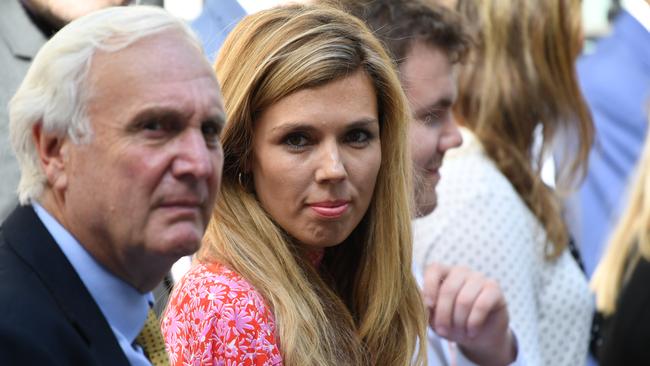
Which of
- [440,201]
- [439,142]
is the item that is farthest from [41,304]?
[440,201]

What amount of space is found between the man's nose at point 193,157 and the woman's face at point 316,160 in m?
0.61

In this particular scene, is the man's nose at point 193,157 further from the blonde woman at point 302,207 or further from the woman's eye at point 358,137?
the woman's eye at point 358,137

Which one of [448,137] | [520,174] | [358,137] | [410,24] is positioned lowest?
[520,174]

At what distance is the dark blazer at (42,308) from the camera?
78.5 inches

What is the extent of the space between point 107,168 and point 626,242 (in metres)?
2.63

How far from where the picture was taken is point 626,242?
A: 14.5ft

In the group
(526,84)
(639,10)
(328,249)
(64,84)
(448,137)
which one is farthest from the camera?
(639,10)

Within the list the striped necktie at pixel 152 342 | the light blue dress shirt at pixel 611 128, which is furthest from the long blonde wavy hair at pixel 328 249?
the light blue dress shirt at pixel 611 128

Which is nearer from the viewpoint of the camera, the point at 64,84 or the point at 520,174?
the point at 64,84

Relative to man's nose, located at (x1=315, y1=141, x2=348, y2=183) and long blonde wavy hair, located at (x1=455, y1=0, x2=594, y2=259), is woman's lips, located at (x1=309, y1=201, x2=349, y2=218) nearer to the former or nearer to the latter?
man's nose, located at (x1=315, y1=141, x2=348, y2=183)

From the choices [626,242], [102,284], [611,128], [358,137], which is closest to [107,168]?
[102,284]

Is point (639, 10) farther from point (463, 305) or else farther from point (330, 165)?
point (330, 165)

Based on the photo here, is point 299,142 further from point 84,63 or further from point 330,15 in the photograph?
point 84,63

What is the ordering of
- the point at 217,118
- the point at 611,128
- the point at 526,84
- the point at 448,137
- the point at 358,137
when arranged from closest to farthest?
the point at 217,118
the point at 358,137
the point at 448,137
the point at 526,84
the point at 611,128
